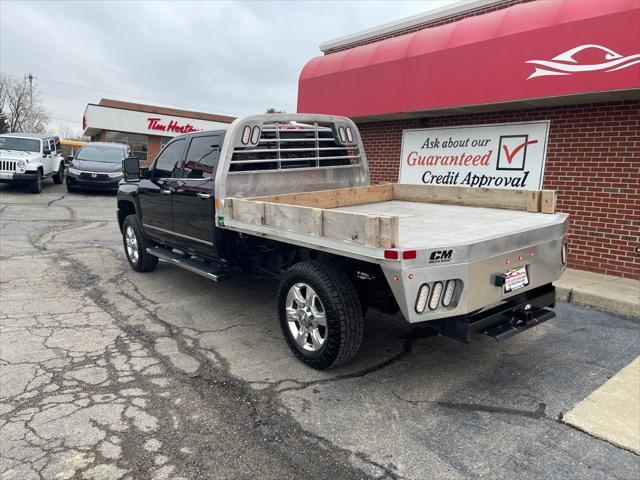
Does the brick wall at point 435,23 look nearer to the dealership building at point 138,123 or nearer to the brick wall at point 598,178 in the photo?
the brick wall at point 598,178

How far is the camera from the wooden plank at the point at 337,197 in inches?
182

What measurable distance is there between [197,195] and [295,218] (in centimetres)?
185

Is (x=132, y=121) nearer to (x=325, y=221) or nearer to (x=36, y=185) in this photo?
(x=36, y=185)

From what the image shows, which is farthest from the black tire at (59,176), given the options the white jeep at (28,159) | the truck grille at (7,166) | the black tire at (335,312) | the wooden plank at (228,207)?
the black tire at (335,312)

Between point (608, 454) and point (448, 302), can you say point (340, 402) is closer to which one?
point (448, 302)

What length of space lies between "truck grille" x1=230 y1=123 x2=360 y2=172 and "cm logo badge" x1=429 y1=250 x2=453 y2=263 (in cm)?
255

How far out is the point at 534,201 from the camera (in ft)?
14.1

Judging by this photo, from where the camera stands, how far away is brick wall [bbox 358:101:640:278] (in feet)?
20.9

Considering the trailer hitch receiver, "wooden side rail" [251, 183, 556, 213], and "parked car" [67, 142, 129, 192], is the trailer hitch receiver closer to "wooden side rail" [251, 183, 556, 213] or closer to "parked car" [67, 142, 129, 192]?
"wooden side rail" [251, 183, 556, 213]

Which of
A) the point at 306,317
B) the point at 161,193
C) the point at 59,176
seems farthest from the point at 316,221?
the point at 59,176

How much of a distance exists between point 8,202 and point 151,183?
9.89m

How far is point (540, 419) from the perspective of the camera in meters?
3.11

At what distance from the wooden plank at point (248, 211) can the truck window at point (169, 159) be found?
5.75 feet

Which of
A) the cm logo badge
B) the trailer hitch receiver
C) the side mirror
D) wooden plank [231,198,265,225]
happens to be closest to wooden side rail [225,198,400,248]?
wooden plank [231,198,265,225]
